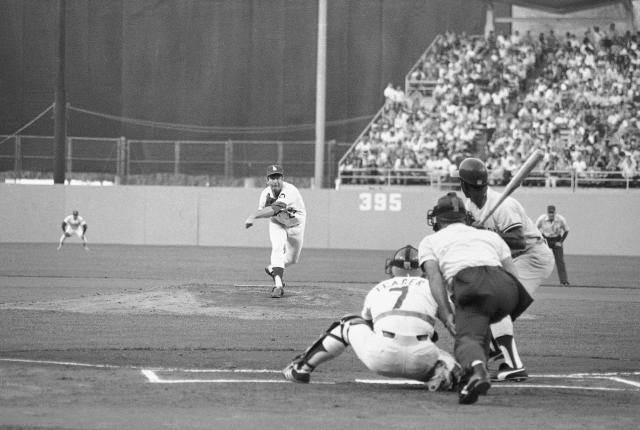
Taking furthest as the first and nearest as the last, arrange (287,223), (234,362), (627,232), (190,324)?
(627,232)
(287,223)
(190,324)
(234,362)

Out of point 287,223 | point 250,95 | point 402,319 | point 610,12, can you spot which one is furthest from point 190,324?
point 610,12

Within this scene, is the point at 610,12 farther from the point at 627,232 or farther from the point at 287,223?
the point at 287,223

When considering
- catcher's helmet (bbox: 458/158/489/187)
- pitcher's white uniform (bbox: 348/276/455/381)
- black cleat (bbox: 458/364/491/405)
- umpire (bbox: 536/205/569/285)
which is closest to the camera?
black cleat (bbox: 458/364/491/405)

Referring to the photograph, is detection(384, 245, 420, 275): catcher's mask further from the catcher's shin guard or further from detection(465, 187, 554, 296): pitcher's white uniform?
detection(465, 187, 554, 296): pitcher's white uniform

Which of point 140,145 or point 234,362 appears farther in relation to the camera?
point 140,145

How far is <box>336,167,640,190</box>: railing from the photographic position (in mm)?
29770

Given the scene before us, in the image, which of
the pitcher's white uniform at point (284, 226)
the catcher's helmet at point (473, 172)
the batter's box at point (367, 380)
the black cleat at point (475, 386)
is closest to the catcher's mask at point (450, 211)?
the catcher's helmet at point (473, 172)

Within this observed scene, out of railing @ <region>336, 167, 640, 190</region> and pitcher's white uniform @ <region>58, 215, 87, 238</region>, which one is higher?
railing @ <region>336, 167, 640, 190</region>

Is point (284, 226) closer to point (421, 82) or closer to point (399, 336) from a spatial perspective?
point (399, 336)

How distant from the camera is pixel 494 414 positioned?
6.56 m

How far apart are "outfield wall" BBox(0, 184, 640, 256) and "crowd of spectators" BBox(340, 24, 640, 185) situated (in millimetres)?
1057

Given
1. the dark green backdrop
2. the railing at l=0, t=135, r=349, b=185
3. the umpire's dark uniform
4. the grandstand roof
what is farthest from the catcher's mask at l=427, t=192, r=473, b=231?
the dark green backdrop

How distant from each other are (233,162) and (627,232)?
12434 millimetres

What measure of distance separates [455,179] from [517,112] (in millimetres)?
3140
